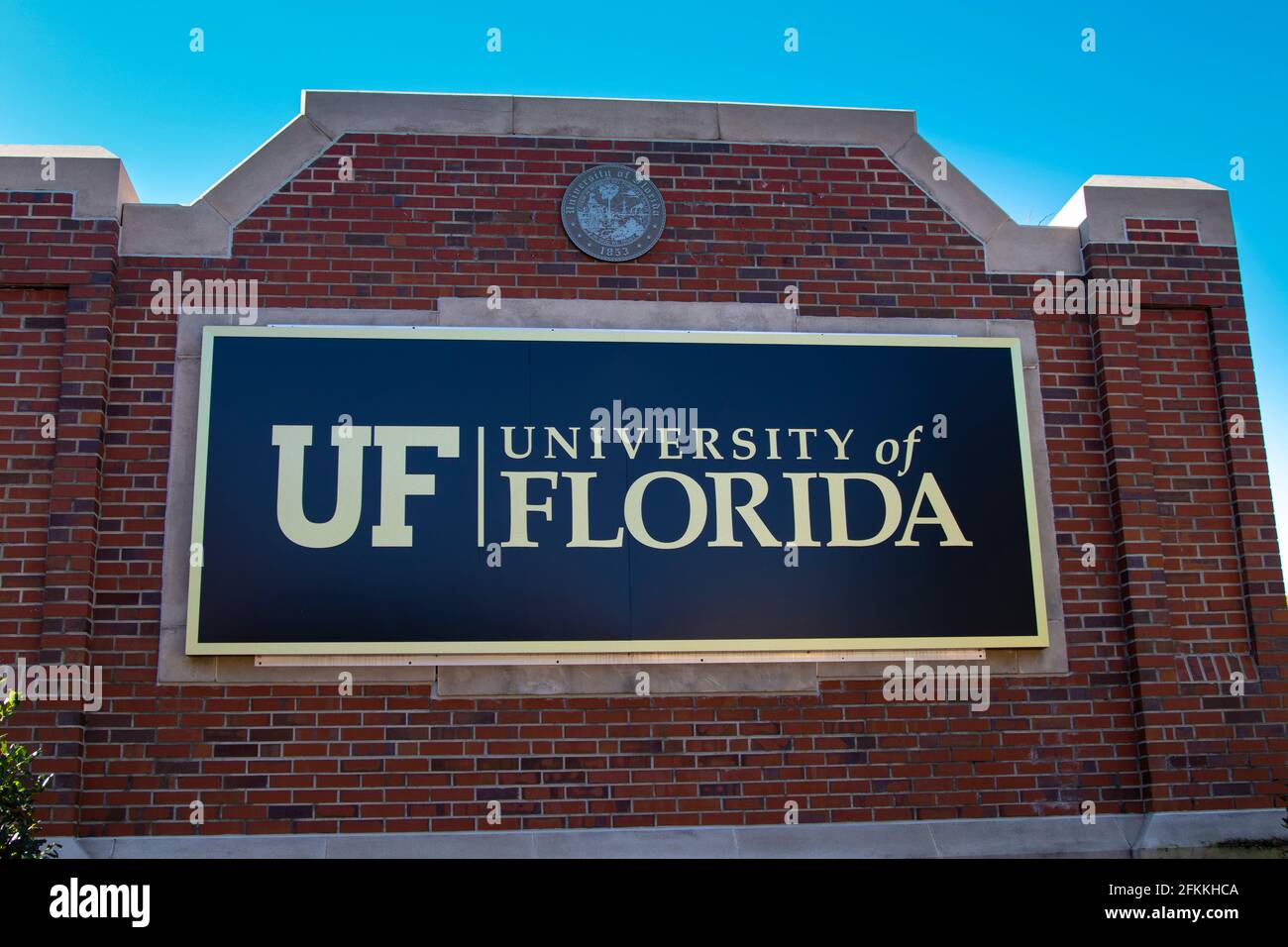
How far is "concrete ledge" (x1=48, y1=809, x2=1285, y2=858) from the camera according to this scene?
7582 millimetres

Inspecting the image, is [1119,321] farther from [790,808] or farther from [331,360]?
[331,360]

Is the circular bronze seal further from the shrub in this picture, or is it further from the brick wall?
the shrub

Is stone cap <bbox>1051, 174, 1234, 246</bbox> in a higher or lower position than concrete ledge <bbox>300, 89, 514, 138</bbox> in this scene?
lower

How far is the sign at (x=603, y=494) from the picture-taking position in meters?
8.03

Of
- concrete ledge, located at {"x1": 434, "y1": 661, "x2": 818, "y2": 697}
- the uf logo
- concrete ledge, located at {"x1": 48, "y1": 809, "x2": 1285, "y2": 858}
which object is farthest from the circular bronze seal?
concrete ledge, located at {"x1": 48, "y1": 809, "x2": 1285, "y2": 858}

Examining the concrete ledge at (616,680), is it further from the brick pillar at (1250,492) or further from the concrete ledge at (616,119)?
the concrete ledge at (616,119)

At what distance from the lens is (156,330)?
27.6ft

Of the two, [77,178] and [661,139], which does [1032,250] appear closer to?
[661,139]

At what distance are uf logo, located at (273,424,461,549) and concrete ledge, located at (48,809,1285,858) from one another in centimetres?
182

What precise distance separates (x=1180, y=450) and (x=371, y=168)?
5.89 m

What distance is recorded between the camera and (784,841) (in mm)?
7855

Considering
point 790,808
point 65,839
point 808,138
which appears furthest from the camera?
point 808,138

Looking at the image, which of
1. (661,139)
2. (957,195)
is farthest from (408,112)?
(957,195)

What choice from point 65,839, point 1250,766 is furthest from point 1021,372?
point 65,839
